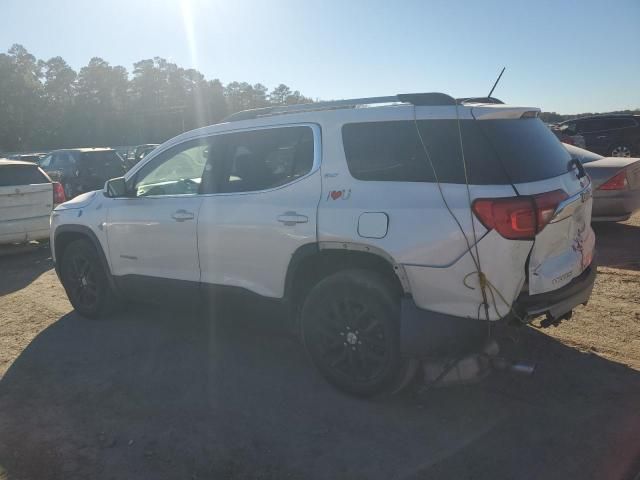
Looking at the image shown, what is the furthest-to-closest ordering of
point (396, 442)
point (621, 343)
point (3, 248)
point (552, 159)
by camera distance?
point (3, 248), point (621, 343), point (552, 159), point (396, 442)

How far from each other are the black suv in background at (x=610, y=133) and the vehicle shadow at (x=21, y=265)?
53.4ft

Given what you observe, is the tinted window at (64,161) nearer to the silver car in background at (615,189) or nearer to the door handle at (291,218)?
the silver car in background at (615,189)

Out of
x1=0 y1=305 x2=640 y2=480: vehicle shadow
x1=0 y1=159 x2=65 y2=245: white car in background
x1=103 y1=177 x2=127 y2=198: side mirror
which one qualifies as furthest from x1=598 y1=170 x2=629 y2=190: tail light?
x1=0 y1=159 x2=65 y2=245: white car in background

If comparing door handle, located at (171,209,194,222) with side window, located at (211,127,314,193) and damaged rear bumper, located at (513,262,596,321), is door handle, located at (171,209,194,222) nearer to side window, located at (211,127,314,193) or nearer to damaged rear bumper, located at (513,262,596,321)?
side window, located at (211,127,314,193)

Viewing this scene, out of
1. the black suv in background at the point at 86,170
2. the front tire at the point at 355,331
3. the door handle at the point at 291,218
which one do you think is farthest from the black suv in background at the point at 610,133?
the front tire at the point at 355,331

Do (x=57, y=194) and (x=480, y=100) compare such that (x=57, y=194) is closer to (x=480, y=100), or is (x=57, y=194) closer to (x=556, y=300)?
(x=480, y=100)

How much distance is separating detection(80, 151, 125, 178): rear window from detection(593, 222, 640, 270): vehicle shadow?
44.6 feet

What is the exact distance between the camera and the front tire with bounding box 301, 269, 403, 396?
3371 millimetres

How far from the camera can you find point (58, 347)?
15.9ft

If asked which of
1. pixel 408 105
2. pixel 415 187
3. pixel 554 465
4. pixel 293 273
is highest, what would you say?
pixel 408 105

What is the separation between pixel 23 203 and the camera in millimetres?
8602

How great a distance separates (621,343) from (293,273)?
8.84 ft

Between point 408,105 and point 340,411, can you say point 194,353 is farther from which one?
point 408,105

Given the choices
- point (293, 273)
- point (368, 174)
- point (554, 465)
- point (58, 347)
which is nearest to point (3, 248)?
point (58, 347)
